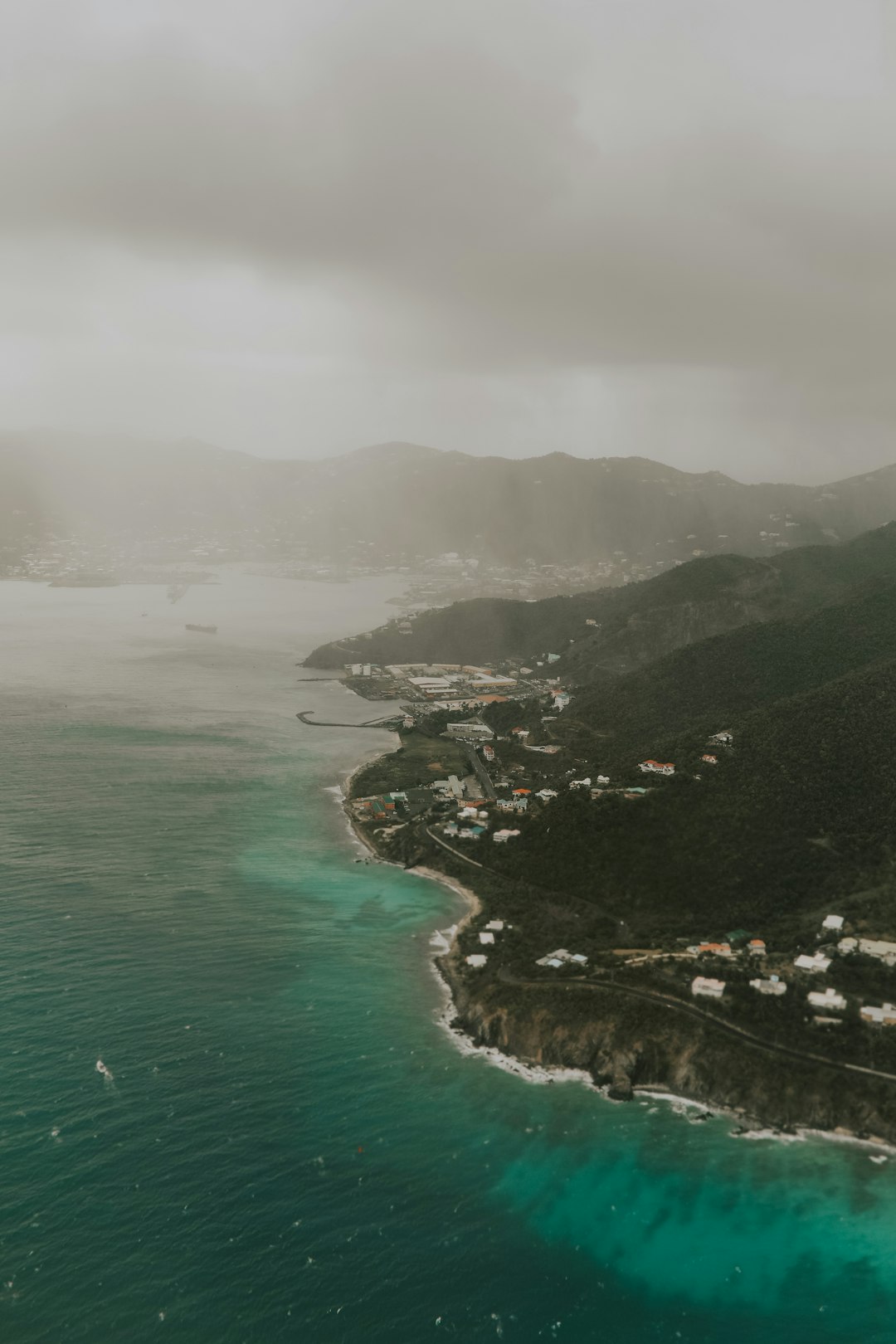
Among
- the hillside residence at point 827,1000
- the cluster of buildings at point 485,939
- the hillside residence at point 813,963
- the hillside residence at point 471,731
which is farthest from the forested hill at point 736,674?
the hillside residence at point 827,1000

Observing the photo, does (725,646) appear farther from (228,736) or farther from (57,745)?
(57,745)

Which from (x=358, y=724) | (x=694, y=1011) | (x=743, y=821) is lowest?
(x=694, y=1011)

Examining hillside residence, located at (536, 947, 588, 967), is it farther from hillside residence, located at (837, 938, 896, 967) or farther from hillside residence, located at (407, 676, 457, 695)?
hillside residence, located at (407, 676, 457, 695)

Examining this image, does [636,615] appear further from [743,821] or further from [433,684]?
[743,821]

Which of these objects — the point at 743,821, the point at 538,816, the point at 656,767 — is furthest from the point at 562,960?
the point at 656,767

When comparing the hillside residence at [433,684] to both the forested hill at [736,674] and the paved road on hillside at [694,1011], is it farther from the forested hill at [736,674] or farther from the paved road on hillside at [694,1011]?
the paved road on hillside at [694,1011]

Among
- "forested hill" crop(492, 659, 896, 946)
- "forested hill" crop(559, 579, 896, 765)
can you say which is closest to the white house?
"forested hill" crop(492, 659, 896, 946)
